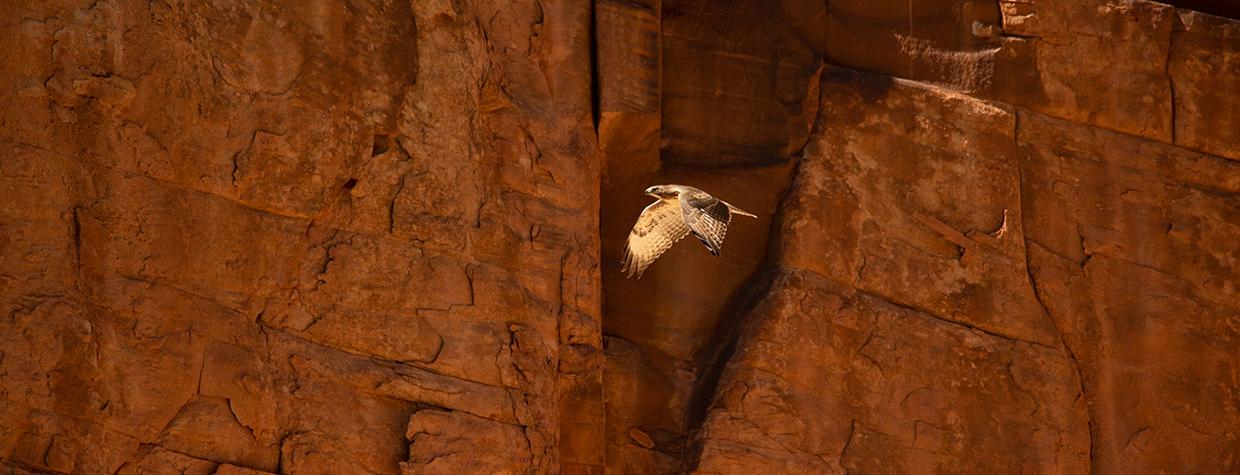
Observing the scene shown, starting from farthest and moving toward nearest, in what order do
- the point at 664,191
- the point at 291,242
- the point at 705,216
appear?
the point at 664,191 < the point at 705,216 < the point at 291,242

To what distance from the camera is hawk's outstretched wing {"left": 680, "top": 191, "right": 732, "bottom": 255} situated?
287 inches

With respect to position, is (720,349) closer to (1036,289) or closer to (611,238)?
(611,238)

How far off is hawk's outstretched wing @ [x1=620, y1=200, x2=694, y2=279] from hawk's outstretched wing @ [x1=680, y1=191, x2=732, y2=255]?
0.25m

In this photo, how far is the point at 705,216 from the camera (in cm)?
735

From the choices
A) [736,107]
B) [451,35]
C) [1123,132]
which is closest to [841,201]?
[736,107]

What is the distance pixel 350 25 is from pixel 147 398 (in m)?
1.97

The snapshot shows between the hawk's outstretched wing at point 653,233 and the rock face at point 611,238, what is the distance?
0.26 meters

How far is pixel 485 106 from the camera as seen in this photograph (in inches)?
313

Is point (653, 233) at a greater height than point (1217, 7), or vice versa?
point (1217, 7)

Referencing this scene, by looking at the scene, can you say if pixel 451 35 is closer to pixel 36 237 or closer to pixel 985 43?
pixel 36 237

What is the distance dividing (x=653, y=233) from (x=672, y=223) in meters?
0.12

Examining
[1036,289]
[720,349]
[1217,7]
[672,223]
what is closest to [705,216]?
[672,223]

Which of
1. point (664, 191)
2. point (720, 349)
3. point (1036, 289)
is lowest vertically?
point (720, 349)

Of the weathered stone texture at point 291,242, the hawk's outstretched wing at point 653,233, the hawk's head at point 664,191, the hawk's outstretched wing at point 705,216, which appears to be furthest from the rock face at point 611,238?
the hawk's outstretched wing at point 705,216
